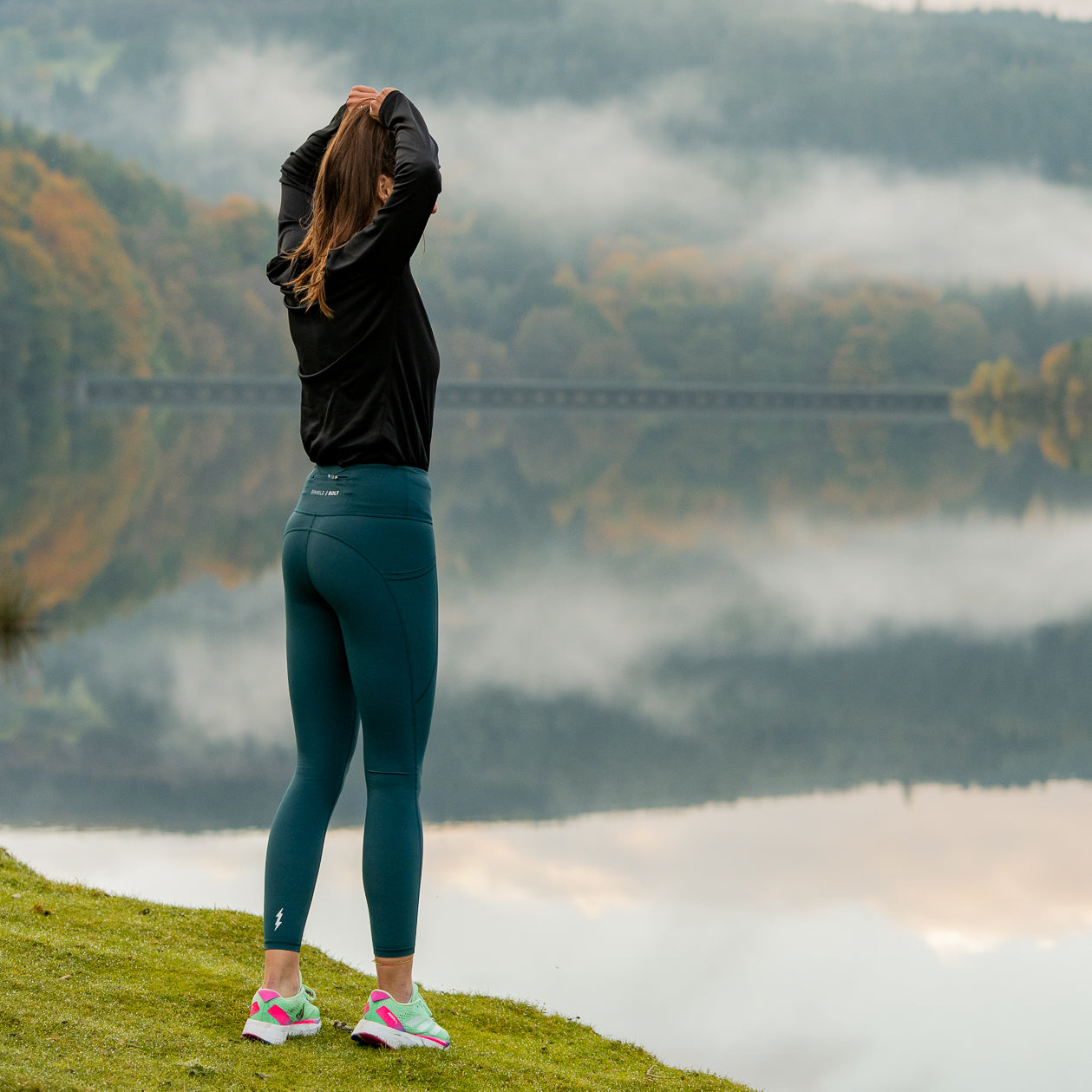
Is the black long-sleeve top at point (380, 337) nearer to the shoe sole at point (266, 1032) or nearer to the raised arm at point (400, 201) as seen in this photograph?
the raised arm at point (400, 201)

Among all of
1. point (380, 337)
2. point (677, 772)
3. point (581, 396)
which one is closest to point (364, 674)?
point (380, 337)

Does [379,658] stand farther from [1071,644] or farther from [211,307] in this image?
[211,307]

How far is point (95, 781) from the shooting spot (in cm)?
926

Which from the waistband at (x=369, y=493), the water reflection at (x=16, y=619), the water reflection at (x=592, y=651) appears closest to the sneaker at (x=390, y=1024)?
the waistband at (x=369, y=493)

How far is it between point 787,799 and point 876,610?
922 centimetres

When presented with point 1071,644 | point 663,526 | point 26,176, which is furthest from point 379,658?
point 26,176

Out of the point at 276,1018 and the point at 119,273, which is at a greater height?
the point at 119,273

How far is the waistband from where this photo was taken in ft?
12.9

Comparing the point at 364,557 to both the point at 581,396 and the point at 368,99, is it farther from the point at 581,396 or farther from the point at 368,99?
the point at 581,396

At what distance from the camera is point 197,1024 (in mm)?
4027

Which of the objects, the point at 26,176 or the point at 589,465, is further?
the point at 26,176

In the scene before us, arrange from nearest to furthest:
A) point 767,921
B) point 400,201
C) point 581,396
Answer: point 400,201 < point 767,921 < point 581,396

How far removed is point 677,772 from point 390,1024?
256 inches

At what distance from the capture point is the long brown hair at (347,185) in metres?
3.90
